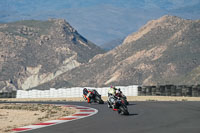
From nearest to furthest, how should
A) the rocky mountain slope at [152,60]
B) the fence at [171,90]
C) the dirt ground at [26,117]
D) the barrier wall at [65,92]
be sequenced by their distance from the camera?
the dirt ground at [26,117] → the fence at [171,90] → the barrier wall at [65,92] → the rocky mountain slope at [152,60]

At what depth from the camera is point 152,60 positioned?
119 m

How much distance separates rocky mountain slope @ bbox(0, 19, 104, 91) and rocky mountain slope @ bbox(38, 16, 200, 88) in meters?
21.1

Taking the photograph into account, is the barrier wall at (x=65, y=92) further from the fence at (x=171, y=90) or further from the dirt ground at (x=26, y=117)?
the dirt ground at (x=26, y=117)

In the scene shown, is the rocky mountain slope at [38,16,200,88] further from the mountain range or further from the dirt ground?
the dirt ground

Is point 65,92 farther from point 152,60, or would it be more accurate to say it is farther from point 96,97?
point 152,60

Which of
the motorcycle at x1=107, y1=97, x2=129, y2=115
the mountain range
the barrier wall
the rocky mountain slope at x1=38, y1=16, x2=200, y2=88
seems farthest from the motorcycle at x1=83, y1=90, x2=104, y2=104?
the rocky mountain slope at x1=38, y1=16, x2=200, y2=88

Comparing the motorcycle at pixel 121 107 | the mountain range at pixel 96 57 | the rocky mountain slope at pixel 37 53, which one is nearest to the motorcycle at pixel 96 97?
the motorcycle at pixel 121 107

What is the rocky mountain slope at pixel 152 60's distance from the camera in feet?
356

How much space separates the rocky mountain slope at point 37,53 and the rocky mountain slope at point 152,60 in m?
21.1

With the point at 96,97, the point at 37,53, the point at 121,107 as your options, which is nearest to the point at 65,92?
the point at 96,97

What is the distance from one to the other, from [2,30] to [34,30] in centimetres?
1423

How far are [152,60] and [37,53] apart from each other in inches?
2290

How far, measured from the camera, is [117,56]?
435 feet

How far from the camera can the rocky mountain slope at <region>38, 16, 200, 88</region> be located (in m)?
109
